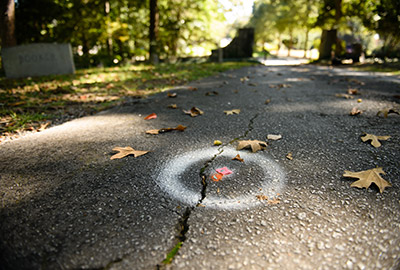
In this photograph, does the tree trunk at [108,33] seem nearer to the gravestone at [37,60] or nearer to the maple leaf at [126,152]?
the gravestone at [37,60]

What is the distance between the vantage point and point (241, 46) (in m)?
12.3

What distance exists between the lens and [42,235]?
1.03 meters

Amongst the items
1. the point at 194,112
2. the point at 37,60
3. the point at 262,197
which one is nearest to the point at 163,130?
the point at 194,112

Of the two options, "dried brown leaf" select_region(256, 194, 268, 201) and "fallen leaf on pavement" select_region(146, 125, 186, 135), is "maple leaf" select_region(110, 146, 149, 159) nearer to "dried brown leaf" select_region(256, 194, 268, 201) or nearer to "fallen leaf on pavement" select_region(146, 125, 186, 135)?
"fallen leaf on pavement" select_region(146, 125, 186, 135)

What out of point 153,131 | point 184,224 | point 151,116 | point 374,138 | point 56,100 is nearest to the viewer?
point 184,224

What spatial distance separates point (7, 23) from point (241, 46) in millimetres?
9445

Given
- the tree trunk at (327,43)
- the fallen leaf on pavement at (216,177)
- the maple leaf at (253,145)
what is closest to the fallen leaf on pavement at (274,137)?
the maple leaf at (253,145)

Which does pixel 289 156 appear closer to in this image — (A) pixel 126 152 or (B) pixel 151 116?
(A) pixel 126 152

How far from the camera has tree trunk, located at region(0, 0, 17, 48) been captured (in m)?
6.33

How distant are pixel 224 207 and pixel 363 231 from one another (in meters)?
0.60

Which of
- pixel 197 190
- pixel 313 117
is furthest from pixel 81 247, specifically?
pixel 313 117

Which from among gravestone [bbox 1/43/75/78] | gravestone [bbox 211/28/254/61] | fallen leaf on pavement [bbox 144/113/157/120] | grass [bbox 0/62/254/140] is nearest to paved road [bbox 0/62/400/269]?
fallen leaf on pavement [bbox 144/113/157/120]

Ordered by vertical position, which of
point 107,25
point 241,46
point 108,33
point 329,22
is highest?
point 329,22

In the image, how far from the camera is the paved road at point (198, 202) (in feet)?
3.05
